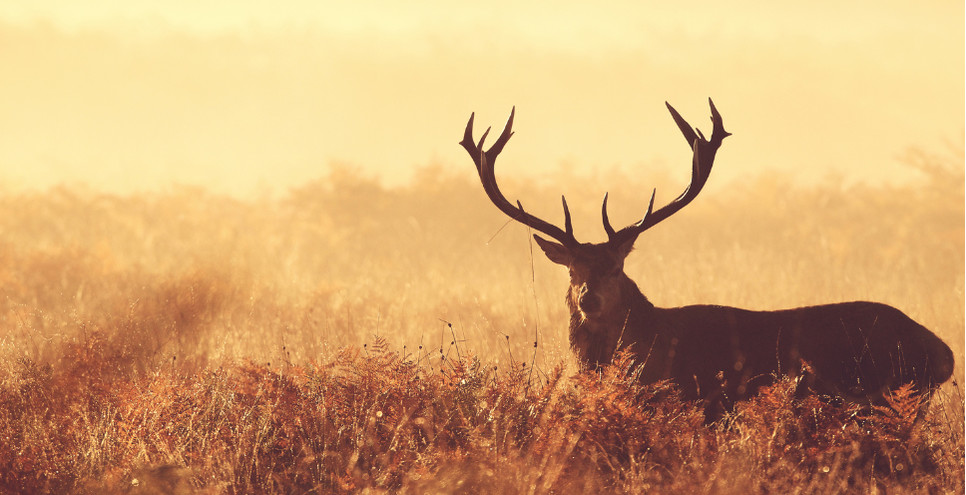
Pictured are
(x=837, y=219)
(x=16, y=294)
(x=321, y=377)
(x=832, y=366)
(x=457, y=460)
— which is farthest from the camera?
(x=837, y=219)

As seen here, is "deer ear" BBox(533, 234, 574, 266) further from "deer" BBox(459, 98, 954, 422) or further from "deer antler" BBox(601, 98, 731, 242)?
"deer antler" BBox(601, 98, 731, 242)

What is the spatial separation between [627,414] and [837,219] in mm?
18140

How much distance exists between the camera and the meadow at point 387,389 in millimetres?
4840

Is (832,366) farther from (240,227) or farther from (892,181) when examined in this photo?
(892,181)

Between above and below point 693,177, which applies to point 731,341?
below

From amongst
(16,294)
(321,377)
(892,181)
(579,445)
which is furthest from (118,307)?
(892,181)

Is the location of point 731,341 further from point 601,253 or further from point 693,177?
point 693,177

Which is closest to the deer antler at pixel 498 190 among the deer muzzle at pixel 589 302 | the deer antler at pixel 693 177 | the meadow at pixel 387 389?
the deer antler at pixel 693 177

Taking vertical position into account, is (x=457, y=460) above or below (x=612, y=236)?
below

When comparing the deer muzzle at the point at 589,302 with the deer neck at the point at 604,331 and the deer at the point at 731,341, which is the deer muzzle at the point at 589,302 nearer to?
the deer at the point at 731,341

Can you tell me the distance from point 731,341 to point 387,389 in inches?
80.0

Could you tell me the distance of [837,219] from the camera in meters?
22.1

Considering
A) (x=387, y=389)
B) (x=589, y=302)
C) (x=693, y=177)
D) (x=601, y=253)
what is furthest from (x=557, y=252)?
(x=387, y=389)

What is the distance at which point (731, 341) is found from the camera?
620 centimetres
